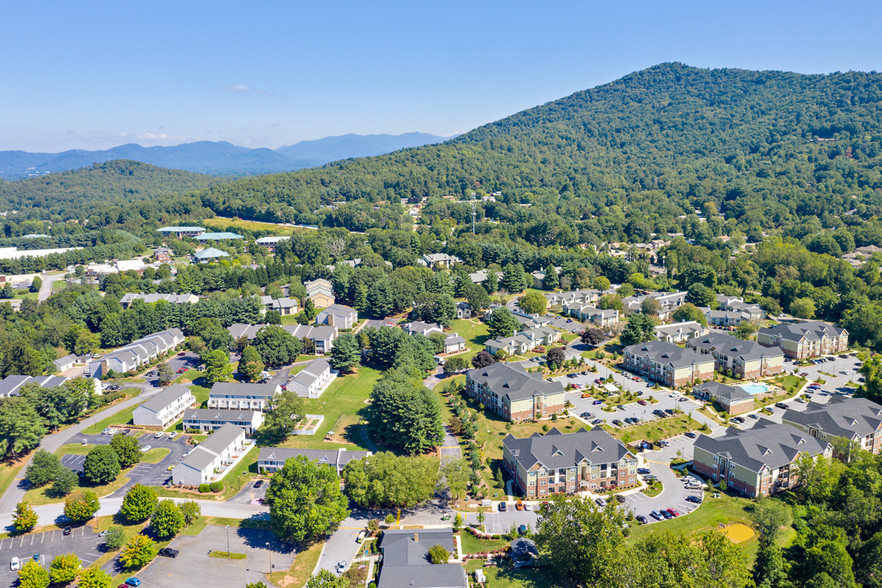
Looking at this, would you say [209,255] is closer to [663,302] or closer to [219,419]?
[219,419]

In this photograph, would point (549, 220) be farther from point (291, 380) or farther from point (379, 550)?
point (379, 550)

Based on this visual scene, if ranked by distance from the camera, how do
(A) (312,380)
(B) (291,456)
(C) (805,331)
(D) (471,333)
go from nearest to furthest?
(B) (291,456), (A) (312,380), (C) (805,331), (D) (471,333)

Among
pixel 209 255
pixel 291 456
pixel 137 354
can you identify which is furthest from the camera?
pixel 209 255

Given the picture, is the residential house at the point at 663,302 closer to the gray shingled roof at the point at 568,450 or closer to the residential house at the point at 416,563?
the gray shingled roof at the point at 568,450

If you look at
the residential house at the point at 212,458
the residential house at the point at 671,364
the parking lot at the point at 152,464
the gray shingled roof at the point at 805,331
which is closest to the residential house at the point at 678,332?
the gray shingled roof at the point at 805,331

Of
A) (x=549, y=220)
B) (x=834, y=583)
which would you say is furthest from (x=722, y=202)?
(x=834, y=583)

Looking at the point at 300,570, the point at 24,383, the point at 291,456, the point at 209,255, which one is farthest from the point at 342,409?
the point at 209,255

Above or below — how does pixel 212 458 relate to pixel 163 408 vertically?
below
